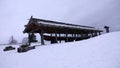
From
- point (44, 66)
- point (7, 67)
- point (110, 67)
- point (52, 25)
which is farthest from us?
point (52, 25)

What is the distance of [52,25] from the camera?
1780 cm

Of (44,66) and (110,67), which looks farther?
(44,66)

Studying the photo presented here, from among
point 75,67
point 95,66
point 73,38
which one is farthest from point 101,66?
point 73,38

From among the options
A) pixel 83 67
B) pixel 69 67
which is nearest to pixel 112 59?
pixel 83 67

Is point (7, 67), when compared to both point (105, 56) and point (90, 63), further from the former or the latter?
point (105, 56)

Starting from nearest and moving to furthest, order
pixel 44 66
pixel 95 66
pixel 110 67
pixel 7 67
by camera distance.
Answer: pixel 110 67, pixel 95 66, pixel 44 66, pixel 7 67

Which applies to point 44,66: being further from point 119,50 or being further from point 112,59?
point 119,50

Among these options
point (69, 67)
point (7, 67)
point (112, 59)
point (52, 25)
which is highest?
point (52, 25)

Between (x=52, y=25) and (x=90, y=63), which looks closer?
(x=90, y=63)

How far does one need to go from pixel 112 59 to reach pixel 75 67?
5.44 ft

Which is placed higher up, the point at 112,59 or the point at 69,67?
the point at 112,59

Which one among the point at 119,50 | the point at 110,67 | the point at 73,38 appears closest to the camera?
the point at 110,67

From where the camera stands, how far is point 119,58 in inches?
223

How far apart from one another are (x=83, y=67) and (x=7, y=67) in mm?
5240
